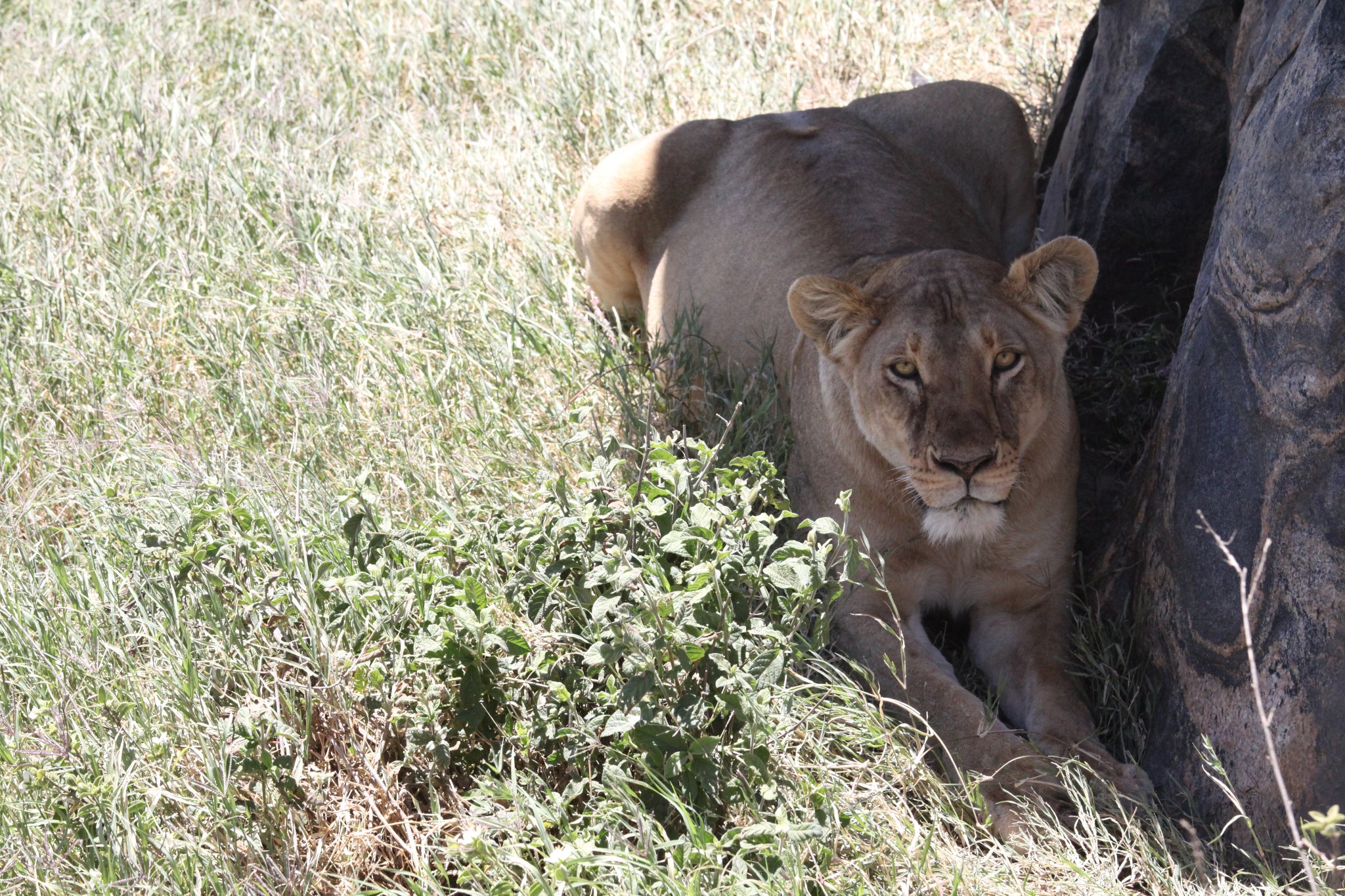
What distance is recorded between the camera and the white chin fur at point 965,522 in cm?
352

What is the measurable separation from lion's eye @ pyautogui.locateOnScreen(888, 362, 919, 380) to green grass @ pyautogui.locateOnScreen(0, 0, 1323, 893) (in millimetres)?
460

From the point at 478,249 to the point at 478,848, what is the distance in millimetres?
3428

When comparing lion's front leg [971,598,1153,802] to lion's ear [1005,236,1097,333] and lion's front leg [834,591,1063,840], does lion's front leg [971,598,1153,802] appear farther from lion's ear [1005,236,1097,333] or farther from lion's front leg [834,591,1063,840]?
lion's ear [1005,236,1097,333]

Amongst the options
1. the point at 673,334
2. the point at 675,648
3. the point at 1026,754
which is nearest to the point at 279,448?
the point at 673,334

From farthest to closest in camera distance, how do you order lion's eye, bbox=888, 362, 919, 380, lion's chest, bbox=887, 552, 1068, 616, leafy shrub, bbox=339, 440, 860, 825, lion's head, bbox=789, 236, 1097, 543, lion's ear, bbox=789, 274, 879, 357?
lion's chest, bbox=887, 552, 1068, 616, lion's ear, bbox=789, 274, 879, 357, lion's eye, bbox=888, 362, 919, 380, lion's head, bbox=789, 236, 1097, 543, leafy shrub, bbox=339, 440, 860, 825

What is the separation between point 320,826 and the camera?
3.14 meters

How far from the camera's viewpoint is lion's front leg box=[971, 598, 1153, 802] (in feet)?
10.9

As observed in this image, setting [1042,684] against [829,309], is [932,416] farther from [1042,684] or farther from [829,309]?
[1042,684]

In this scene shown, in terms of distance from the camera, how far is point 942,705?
351cm

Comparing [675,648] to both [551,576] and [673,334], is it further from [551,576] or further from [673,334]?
[673,334]

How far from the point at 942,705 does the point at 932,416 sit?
31.4 inches

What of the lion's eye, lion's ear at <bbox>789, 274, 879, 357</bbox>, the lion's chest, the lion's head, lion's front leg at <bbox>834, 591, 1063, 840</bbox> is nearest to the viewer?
lion's front leg at <bbox>834, 591, 1063, 840</bbox>

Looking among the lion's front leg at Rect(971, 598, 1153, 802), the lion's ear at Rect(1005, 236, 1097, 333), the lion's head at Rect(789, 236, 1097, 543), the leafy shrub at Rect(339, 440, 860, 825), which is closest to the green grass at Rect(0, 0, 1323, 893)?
the leafy shrub at Rect(339, 440, 860, 825)

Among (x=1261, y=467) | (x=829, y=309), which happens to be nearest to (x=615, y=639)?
(x=829, y=309)
